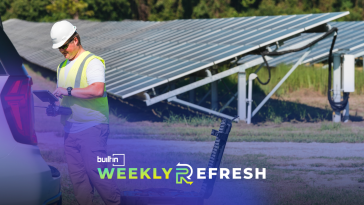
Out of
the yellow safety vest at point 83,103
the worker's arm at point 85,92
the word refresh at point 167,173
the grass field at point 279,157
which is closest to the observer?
the worker's arm at point 85,92

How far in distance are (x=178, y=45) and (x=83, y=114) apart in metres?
11.1

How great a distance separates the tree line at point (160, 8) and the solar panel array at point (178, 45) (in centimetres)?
2278

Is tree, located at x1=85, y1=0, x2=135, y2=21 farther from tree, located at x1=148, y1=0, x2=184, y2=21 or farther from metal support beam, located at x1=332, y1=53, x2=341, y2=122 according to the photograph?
metal support beam, located at x1=332, y1=53, x2=341, y2=122

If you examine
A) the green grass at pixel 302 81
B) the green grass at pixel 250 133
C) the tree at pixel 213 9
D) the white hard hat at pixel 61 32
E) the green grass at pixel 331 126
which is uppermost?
the tree at pixel 213 9

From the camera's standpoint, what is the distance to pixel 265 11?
1598 inches

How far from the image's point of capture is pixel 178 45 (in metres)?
15.3

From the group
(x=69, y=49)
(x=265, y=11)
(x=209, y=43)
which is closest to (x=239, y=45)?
(x=209, y=43)

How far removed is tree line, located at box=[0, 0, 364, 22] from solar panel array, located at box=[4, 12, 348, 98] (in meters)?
22.8

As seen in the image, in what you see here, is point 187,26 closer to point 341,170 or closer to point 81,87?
point 341,170

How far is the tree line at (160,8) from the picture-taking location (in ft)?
139

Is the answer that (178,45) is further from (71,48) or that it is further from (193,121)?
(71,48)

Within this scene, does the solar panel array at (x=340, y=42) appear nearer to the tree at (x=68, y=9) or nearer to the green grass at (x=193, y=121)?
the green grass at (x=193, y=121)

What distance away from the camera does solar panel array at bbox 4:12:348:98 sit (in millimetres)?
12445

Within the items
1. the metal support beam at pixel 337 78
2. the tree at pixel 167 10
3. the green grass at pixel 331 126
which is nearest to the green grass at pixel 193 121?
the green grass at pixel 331 126
